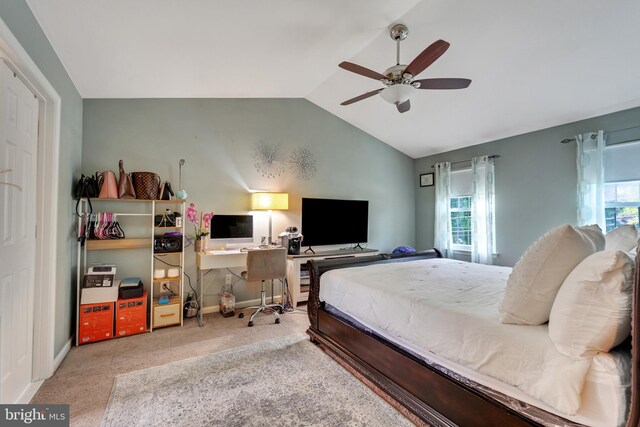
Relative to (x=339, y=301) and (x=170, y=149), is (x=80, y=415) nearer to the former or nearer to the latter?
(x=339, y=301)

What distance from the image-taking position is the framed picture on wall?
206 inches

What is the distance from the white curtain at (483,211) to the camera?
4.19m

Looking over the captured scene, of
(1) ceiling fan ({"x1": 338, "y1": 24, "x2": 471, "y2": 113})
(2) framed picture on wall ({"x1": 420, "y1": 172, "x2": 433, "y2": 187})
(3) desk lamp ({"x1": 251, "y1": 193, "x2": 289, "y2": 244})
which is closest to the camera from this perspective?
(1) ceiling fan ({"x1": 338, "y1": 24, "x2": 471, "y2": 113})

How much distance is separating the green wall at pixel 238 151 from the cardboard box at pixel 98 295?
831 mm

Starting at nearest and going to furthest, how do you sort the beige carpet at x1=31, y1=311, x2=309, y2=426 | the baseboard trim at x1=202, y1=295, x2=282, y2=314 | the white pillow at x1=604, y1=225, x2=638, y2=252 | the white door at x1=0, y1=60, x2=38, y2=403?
the white door at x1=0, y1=60, x2=38, y2=403, the white pillow at x1=604, y1=225, x2=638, y2=252, the beige carpet at x1=31, y1=311, x2=309, y2=426, the baseboard trim at x1=202, y1=295, x2=282, y2=314

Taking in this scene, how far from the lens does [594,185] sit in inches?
128

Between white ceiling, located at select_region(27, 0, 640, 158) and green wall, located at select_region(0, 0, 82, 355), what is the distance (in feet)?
0.43

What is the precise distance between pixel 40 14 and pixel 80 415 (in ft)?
8.43

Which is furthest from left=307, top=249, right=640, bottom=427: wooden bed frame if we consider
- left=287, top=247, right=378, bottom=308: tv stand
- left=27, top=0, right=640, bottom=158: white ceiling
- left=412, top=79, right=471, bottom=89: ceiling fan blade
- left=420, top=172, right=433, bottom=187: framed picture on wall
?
left=420, top=172, right=433, bottom=187: framed picture on wall

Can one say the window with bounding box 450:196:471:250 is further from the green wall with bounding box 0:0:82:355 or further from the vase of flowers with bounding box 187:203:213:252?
the green wall with bounding box 0:0:82:355

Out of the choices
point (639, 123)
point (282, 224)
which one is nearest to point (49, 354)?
point (282, 224)

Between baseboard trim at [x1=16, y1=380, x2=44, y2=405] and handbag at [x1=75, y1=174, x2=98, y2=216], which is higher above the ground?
handbag at [x1=75, y1=174, x2=98, y2=216]

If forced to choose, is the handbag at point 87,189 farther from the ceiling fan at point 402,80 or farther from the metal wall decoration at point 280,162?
the ceiling fan at point 402,80

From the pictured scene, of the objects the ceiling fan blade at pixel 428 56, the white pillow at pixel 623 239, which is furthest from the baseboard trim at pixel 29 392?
the white pillow at pixel 623 239
